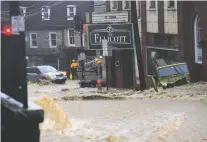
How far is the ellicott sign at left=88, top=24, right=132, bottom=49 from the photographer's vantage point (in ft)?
103

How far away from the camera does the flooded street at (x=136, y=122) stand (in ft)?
33.3

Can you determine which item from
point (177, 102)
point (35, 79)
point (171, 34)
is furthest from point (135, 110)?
point (35, 79)

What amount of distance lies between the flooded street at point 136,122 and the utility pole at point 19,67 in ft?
11.5

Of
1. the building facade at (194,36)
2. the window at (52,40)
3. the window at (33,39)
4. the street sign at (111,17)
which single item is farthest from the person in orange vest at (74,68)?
the building facade at (194,36)

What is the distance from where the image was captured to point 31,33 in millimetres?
55438

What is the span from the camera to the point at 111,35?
104ft

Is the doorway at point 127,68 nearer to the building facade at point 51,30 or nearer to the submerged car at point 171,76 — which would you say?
the submerged car at point 171,76

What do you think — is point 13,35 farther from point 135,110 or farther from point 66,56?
point 66,56

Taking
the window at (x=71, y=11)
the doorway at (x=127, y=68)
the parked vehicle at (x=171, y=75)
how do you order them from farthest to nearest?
1. the window at (x=71, y=11)
2. the doorway at (x=127, y=68)
3. the parked vehicle at (x=171, y=75)

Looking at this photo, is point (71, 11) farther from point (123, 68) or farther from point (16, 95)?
point (16, 95)

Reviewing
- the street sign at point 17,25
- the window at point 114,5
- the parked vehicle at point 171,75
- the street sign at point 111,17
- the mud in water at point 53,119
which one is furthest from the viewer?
the window at point 114,5

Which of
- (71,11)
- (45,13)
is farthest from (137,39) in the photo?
(45,13)

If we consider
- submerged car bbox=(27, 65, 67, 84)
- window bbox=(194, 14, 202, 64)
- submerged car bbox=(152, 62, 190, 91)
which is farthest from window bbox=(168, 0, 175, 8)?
submerged car bbox=(27, 65, 67, 84)

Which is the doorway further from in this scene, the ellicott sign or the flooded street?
the flooded street
